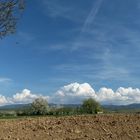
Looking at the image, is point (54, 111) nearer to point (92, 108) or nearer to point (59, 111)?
point (59, 111)

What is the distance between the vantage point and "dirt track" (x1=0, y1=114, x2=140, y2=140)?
1752 cm

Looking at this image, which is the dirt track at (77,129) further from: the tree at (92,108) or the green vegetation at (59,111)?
the tree at (92,108)

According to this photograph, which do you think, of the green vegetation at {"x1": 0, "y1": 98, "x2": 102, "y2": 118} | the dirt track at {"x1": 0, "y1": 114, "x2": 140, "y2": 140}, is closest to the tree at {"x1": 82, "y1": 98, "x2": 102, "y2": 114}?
the green vegetation at {"x1": 0, "y1": 98, "x2": 102, "y2": 118}

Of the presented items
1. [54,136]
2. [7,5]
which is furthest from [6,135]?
[7,5]

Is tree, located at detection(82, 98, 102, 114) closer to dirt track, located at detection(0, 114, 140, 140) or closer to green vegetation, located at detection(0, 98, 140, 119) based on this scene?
green vegetation, located at detection(0, 98, 140, 119)

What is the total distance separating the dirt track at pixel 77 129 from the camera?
17516 millimetres

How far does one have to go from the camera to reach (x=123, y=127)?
18453 mm

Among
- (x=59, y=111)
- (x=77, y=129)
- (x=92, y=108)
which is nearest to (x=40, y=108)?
(x=92, y=108)

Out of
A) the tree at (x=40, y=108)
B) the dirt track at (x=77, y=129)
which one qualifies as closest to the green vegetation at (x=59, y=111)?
the tree at (x=40, y=108)

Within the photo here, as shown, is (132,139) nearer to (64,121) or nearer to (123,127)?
(123,127)

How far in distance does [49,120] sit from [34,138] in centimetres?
339

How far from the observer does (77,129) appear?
18562 millimetres

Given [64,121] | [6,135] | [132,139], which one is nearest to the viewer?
[132,139]

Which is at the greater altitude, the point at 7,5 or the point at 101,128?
the point at 7,5
